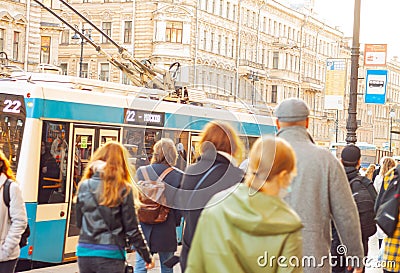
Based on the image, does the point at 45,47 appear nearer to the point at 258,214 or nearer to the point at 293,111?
the point at 293,111

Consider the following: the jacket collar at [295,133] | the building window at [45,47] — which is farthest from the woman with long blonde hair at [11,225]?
the building window at [45,47]

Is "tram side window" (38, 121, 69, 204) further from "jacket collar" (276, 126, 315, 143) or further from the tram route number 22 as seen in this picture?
"jacket collar" (276, 126, 315, 143)

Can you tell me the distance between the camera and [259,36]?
251 feet

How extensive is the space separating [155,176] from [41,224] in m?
4.50

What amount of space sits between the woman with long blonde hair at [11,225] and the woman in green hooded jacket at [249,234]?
12.6 ft

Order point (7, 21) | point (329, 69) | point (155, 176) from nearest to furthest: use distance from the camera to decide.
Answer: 1. point (155, 176)
2. point (329, 69)
3. point (7, 21)

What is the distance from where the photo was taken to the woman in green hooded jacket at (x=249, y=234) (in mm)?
3963

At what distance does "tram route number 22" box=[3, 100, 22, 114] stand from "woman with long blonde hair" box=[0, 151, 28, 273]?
5.29 metres

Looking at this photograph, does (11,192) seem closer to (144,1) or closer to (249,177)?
(249,177)

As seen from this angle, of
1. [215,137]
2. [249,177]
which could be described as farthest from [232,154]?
[249,177]

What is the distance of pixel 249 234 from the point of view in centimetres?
398

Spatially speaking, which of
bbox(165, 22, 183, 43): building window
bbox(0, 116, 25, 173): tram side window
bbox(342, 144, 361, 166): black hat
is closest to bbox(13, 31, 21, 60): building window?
bbox(165, 22, 183, 43): building window

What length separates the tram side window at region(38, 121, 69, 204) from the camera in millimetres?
12758

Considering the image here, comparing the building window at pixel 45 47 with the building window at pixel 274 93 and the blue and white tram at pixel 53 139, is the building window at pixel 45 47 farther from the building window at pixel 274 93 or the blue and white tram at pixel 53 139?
the blue and white tram at pixel 53 139
